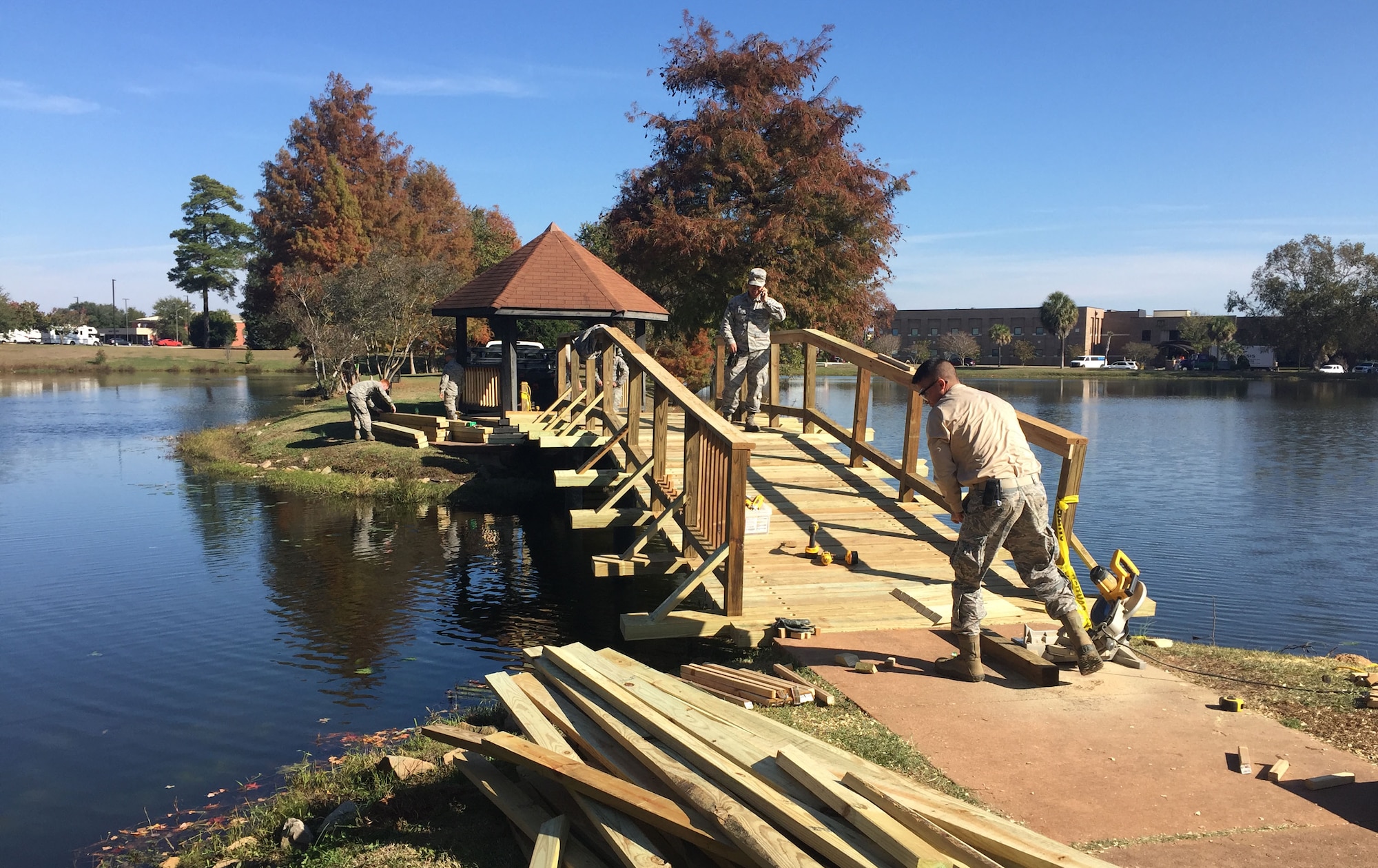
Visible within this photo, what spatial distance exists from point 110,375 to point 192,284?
29.8 meters

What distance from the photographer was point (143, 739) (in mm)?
7977

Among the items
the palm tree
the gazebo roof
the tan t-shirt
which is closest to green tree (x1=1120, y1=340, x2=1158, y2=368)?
the palm tree

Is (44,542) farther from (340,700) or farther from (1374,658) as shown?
(1374,658)

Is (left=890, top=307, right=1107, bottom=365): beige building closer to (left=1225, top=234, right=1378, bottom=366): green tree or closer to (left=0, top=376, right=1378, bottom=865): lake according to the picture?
(left=1225, top=234, right=1378, bottom=366): green tree

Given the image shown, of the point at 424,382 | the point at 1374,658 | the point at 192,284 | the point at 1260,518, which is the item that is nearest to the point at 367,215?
the point at 424,382

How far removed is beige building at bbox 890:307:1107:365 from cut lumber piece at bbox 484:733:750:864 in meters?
108

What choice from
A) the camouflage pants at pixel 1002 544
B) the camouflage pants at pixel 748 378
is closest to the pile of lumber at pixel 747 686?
the camouflage pants at pixel 1002 544

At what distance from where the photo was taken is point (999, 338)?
10894 cm

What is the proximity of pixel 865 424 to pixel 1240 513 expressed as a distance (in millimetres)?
11826

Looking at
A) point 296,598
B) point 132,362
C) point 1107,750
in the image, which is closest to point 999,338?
point 132,362

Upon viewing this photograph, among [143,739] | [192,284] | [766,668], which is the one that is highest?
[192,284]

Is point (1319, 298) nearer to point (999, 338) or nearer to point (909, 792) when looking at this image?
point (999, 338)

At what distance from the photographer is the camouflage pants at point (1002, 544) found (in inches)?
221

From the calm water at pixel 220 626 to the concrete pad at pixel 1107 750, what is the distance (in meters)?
4.82
